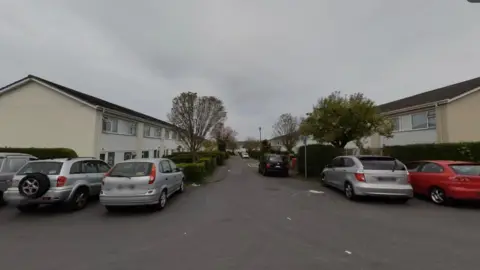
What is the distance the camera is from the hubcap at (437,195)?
9.75 metres

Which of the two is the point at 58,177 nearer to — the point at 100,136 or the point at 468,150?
the point at 100,136

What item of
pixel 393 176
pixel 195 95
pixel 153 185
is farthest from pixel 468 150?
pixel 195 95

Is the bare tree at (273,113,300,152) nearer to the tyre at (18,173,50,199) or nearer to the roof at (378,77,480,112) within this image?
the roof at (378,77,480,112)

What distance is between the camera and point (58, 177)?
8219 millimetres

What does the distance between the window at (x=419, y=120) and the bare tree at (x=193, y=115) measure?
15.7 m

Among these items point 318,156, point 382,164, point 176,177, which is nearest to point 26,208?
point 176,177

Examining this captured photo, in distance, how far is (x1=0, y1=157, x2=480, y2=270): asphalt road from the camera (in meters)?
4.53

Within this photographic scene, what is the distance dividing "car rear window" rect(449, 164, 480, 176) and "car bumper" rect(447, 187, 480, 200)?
55 centimetres

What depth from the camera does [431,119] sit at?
20.5 m

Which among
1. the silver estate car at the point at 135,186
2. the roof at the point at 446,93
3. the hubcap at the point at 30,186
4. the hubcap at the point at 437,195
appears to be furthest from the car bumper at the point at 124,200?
the roof at the point at 446,93

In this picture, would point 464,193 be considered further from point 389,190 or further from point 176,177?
point 176,177

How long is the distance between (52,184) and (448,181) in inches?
493

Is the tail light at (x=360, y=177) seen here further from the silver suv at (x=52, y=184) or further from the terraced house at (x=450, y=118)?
the terraced house at (x=450, y=118)

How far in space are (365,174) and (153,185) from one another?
23.3ft
